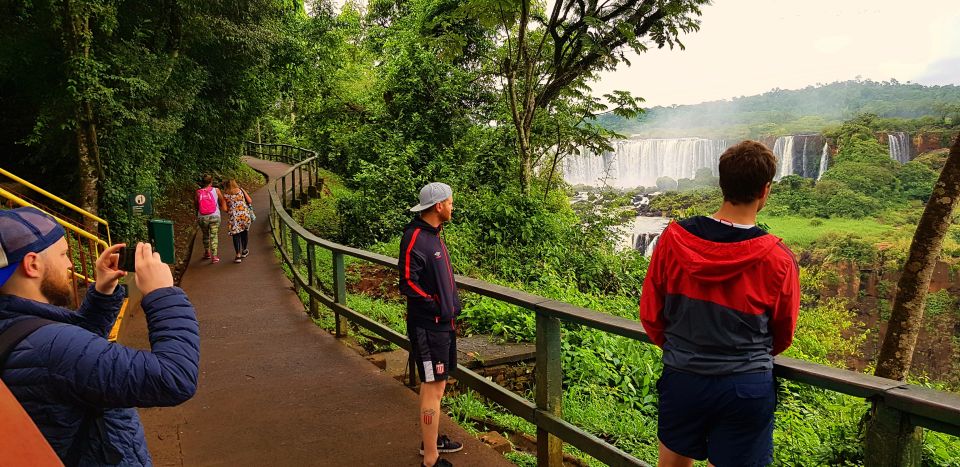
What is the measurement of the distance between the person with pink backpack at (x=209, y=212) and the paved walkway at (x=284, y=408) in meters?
3.42

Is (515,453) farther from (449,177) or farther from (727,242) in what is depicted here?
(449,177)

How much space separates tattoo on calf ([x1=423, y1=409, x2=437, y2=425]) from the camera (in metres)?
3.62

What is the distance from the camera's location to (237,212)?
1096 cm

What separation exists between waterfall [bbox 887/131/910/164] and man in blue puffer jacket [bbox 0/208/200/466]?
55120 mm

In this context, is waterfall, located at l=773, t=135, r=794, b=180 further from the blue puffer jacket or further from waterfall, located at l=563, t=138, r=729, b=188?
the blue puffer jacket

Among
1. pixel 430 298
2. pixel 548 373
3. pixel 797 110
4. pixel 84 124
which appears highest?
pixel 797 110

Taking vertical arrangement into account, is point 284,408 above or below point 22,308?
below

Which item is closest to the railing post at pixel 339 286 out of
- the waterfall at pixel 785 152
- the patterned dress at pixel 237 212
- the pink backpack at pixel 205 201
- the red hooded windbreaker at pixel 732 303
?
the red hooded windbreaker at pixel 732 303

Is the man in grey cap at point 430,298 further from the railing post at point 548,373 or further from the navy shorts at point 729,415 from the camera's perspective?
the navy shorts at point 729,415

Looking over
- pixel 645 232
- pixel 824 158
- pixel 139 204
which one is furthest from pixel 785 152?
pixel 139 204

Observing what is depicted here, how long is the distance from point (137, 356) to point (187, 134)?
17338 mm

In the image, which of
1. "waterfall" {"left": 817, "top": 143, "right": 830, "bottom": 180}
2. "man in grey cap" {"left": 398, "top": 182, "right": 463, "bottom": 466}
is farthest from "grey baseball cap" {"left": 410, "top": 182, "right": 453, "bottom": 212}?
"waterfall" {"left": 817, "top": 143, "right": 830, "bottom": 180}

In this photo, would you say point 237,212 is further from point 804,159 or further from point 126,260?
point 804,159

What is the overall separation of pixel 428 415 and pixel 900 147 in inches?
2148
